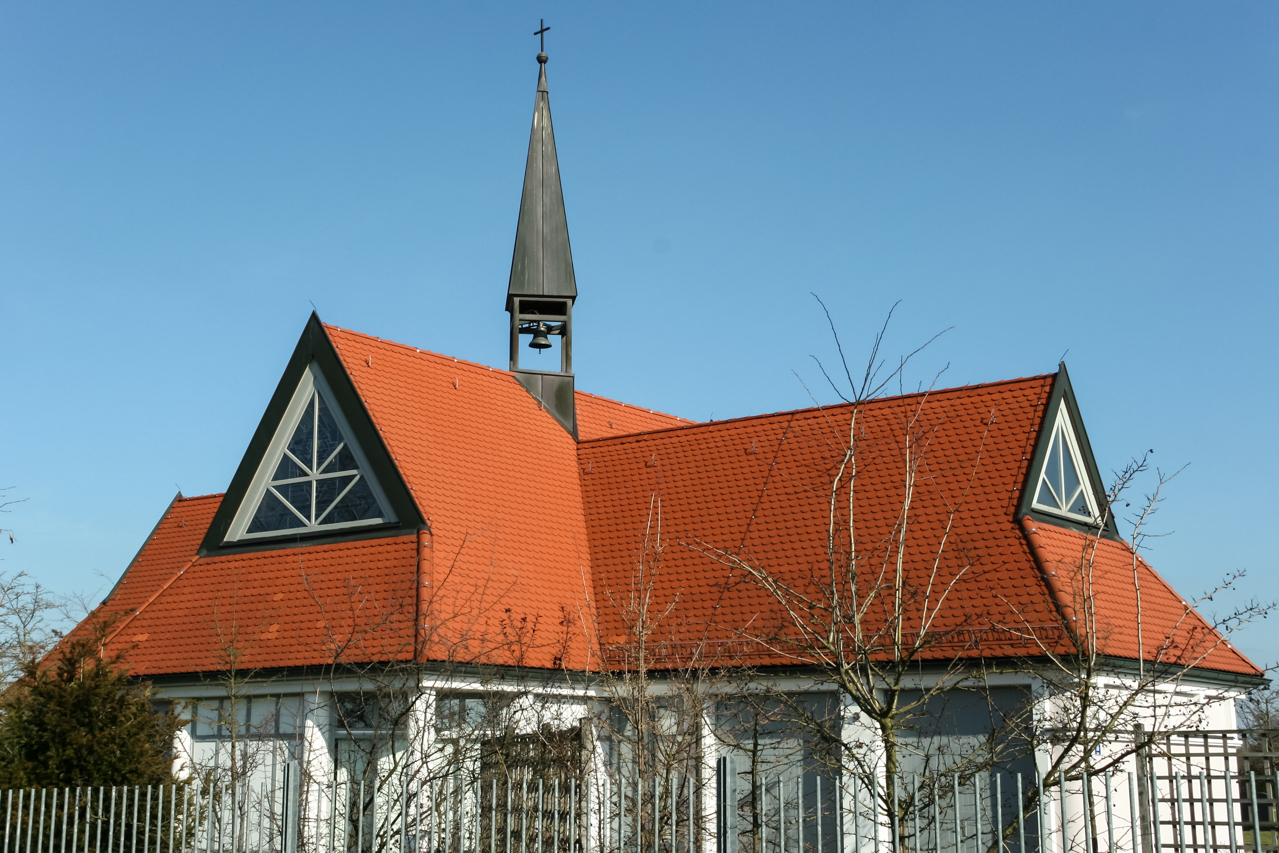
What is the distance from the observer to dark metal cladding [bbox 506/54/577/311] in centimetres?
2370

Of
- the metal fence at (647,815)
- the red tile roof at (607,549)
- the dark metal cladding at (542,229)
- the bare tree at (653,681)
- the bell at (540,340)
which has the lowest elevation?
the metal fence at (647,815)

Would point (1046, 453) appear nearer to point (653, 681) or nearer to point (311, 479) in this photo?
point (653, 681)

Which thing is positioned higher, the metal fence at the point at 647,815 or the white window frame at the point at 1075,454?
the white window frame at the point at 1075,454

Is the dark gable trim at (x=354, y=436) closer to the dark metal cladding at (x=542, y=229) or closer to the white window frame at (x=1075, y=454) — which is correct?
the dark metal cladding at (x=542, y=229)

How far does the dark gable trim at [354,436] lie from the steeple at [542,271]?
15.1 ft

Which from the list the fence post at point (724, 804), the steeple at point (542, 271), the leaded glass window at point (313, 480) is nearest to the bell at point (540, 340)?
the steeple at point (542, 271)

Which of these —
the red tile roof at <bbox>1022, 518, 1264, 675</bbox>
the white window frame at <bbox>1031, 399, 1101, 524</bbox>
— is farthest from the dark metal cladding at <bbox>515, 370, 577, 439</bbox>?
the red tile roof at <bbox>1022, 518, 1264, 675</bbox>

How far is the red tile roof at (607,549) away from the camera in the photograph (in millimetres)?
16078

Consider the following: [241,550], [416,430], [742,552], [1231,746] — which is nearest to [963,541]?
[742,552]

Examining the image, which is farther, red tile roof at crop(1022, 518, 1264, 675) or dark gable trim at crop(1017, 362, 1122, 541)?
dark gable trim at crop(1017, 362, 1122, 541)

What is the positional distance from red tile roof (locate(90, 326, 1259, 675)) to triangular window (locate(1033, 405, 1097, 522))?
45 centimetres

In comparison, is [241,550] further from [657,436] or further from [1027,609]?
[1027,609]

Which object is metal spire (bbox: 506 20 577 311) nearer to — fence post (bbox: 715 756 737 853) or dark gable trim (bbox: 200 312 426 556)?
dark gable trim (bbox: 200 312 426 556)

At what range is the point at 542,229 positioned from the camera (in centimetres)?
2414
